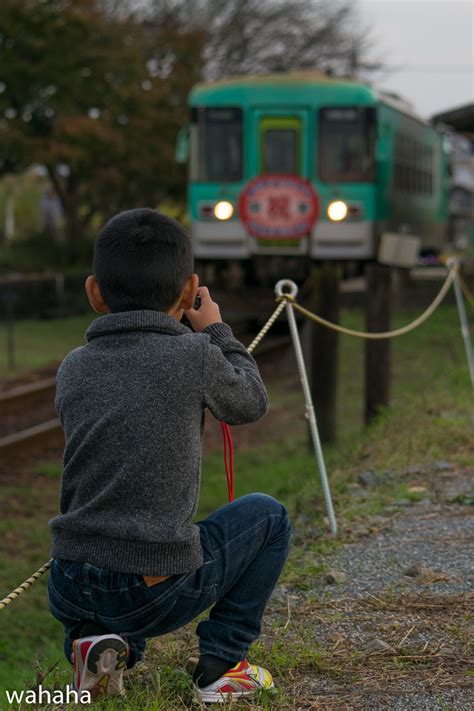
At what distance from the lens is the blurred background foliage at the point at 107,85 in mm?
22906

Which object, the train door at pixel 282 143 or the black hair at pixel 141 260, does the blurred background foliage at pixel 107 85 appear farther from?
the black hair at pixel 141 260

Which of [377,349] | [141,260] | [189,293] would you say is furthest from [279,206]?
[141,260]

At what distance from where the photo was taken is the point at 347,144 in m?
15.4

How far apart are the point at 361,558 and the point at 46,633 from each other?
5.92ft

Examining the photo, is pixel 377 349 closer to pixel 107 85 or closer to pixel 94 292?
pixel 94 292

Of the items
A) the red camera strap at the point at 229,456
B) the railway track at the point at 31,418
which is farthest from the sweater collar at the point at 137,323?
the railway track at the point at 31,418

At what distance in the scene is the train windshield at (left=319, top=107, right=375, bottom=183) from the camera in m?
15.3

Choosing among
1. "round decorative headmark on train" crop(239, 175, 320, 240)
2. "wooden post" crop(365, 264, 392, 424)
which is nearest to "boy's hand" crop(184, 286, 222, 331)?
"wooden post" crop(365, 264, 392, 424)

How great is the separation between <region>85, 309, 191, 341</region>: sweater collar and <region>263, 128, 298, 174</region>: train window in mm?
12582

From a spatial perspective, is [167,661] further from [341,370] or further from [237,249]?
[237,249]

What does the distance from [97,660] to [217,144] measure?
1308 centimetres

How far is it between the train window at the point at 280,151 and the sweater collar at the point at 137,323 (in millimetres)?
12582

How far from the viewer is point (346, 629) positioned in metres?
3.72

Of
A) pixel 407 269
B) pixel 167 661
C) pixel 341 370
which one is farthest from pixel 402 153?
pixel 167 661
